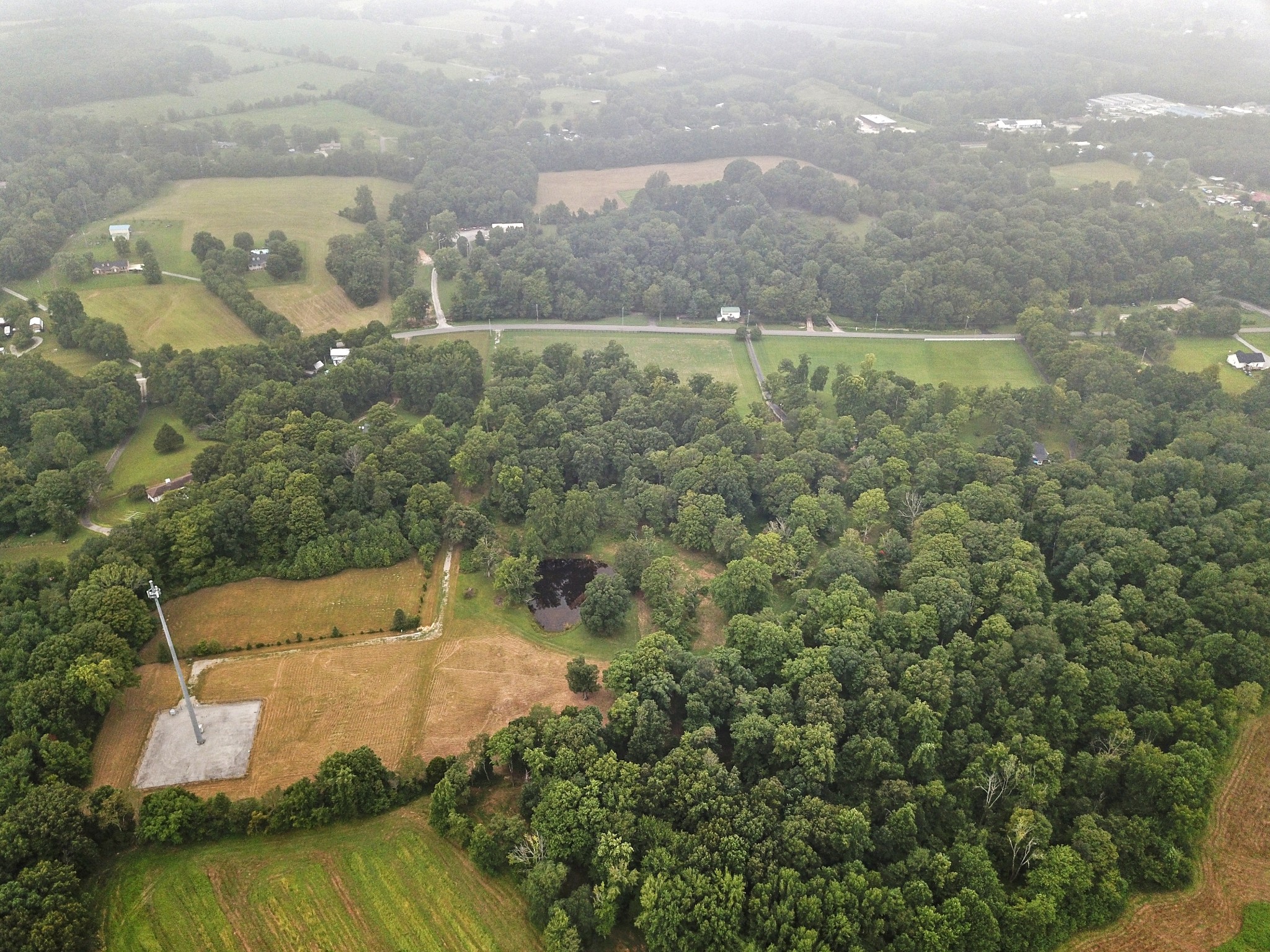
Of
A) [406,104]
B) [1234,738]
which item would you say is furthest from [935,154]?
[1234,738]

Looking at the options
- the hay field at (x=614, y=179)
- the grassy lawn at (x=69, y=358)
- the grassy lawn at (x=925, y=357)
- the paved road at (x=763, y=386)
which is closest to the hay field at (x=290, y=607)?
the grassy lawn at (x=69, y=358)

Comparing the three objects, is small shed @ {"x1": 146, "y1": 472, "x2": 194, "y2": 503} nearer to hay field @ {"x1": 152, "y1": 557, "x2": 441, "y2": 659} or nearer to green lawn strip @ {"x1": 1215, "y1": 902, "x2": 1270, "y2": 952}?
hay field @ {"x1": 152, "y1": 557, "x2": 441, "y2": 659}

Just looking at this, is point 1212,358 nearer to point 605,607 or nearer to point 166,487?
point 605,607

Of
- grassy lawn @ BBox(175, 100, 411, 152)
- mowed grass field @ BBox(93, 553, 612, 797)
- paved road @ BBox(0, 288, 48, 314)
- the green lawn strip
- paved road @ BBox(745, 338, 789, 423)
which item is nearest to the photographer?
the green lawn strip

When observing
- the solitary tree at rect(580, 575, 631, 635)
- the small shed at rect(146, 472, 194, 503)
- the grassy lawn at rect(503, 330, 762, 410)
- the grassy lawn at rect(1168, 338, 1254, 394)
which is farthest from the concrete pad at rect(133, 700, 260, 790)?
the grassy lawn at rect(1168, 338, 1254, 394)

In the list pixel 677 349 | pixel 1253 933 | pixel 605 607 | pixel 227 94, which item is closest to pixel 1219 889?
pixel 1253 933

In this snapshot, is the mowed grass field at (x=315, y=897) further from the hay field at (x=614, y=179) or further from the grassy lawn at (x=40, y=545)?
the hay field at (x=614, y=179)
